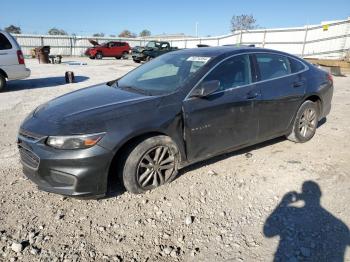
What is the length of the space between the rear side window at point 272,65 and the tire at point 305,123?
2.29 feet

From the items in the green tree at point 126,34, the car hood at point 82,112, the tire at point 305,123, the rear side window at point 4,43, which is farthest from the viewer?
the green tree at point 126,34

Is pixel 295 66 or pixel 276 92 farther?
pixel 295 66

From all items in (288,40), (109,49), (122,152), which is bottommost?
(122,152)

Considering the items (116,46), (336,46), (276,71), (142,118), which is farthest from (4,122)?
(116,46)

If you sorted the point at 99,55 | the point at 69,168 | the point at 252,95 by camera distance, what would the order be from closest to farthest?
the point at 69,168, the point at 252,95, the point at 99,55

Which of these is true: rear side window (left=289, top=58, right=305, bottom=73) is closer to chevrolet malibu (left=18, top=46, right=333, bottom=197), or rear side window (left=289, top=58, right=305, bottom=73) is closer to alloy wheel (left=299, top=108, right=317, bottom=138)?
chevrolet malibu (left=18, top=46, right=333, bottom=197)

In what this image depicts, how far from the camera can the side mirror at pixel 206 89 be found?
3549 mm

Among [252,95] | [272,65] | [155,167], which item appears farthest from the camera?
[272,65]

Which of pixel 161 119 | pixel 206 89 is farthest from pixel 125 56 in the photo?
pixel 161 119

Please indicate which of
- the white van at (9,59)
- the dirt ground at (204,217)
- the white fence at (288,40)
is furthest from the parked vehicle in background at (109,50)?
the dirt ground at (204,217)

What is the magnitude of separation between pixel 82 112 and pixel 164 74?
1390 millimetres

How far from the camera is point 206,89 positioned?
3.55 metres

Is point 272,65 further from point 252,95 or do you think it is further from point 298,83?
point 252,95

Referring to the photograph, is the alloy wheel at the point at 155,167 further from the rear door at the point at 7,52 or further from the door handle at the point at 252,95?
the rear door at the point at 7,52
